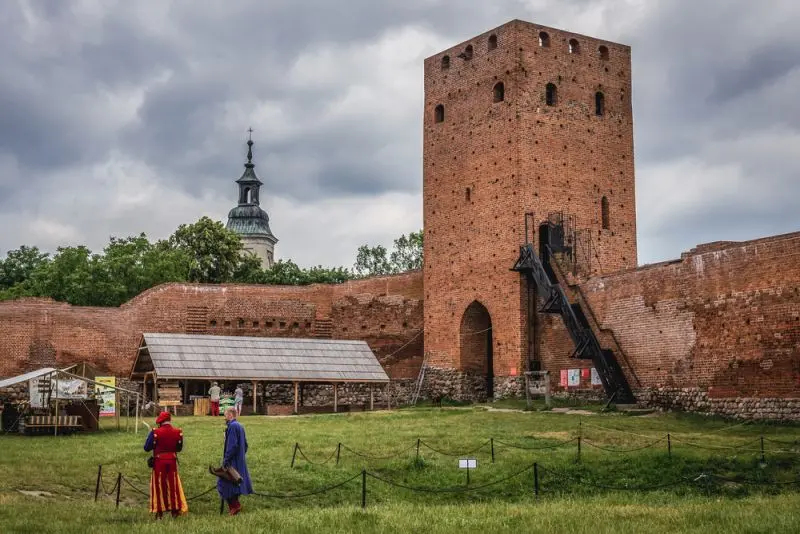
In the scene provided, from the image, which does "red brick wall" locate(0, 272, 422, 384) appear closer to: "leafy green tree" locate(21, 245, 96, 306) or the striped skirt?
"leafy green tree" locate(21, 245, 96, 306)

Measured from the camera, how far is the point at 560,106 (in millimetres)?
31078

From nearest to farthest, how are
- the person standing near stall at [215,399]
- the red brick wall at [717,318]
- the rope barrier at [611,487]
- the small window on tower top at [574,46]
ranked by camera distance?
the rope barrier at [611,487]
the red brick wall at [717,318]
the person standing near stall at [215,399]
the small window on tower top at [574,46]

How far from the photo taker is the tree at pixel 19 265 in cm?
4916

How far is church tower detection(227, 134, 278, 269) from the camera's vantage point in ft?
255

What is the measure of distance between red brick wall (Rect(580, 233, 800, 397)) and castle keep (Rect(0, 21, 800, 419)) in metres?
0.07

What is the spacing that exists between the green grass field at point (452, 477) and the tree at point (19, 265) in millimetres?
28808

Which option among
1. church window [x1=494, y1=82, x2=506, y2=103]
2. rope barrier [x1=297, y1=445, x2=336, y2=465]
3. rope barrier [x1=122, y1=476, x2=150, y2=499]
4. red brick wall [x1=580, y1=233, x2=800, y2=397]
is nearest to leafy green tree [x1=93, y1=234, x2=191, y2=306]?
church window [x1=494, y1=82, x2=506, y2=103]

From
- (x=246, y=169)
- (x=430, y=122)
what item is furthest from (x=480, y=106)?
(x=246, y=169)

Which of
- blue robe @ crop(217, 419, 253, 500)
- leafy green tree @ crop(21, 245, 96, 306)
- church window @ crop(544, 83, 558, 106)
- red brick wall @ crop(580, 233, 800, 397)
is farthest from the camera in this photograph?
leafy green tree @ crop(21, 245, 96, 306)

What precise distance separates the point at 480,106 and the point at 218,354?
10.6 metres

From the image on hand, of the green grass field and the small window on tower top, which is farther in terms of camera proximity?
the small window on tower top

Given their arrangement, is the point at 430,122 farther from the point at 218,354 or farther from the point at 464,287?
the point at 218,354

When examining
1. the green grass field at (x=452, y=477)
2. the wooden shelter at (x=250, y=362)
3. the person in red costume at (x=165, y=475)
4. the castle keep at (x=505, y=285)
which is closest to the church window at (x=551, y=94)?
the castle keep at (x=505, y=285)

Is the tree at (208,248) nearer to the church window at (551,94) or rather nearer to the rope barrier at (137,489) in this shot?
the church window at (551,94)
